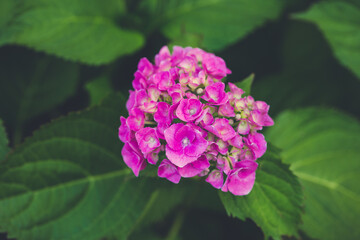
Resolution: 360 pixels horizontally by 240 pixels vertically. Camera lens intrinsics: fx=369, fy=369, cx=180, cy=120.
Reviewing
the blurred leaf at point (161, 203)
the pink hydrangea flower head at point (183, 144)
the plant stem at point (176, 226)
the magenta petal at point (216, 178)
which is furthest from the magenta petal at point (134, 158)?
the plant stem at point (176, 226)

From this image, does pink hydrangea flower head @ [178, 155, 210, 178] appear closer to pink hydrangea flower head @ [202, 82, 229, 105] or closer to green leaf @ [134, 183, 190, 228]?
pink hydrangea flower head @ [202, 82, 229, 105]

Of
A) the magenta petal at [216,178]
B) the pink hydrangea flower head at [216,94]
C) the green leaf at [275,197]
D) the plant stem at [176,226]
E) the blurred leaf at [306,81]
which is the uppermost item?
the pink hydrangea flower head at [216,94]

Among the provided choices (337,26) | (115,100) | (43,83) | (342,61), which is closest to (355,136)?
(342,61)

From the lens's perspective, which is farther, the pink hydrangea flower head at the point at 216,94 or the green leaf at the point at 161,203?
the green leaf at the point at 161,203

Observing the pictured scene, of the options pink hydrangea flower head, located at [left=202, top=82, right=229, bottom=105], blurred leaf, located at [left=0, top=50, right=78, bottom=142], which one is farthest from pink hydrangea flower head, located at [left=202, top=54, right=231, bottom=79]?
blurred leaf, located at [left=0, top=50, right=78, bottom=142]

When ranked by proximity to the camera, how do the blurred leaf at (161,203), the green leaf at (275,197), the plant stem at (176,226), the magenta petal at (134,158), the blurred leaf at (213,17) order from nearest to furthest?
1. the magenta petal at (134,158)
2. the green leaf at (275,197)
3. the blurred leaf at (161,203)
4. the plant stem at (176,226)
5. the blurred leaf at (213,17)

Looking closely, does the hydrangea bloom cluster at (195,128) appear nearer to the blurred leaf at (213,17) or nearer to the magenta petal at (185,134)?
the magenta petal at (185,134)

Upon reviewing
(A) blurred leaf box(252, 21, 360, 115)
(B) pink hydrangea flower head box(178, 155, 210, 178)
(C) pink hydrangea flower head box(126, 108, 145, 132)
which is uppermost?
(C) pink hydrangea flower head box(126, 108, 145, 132)

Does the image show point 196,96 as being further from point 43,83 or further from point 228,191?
point 43,83
